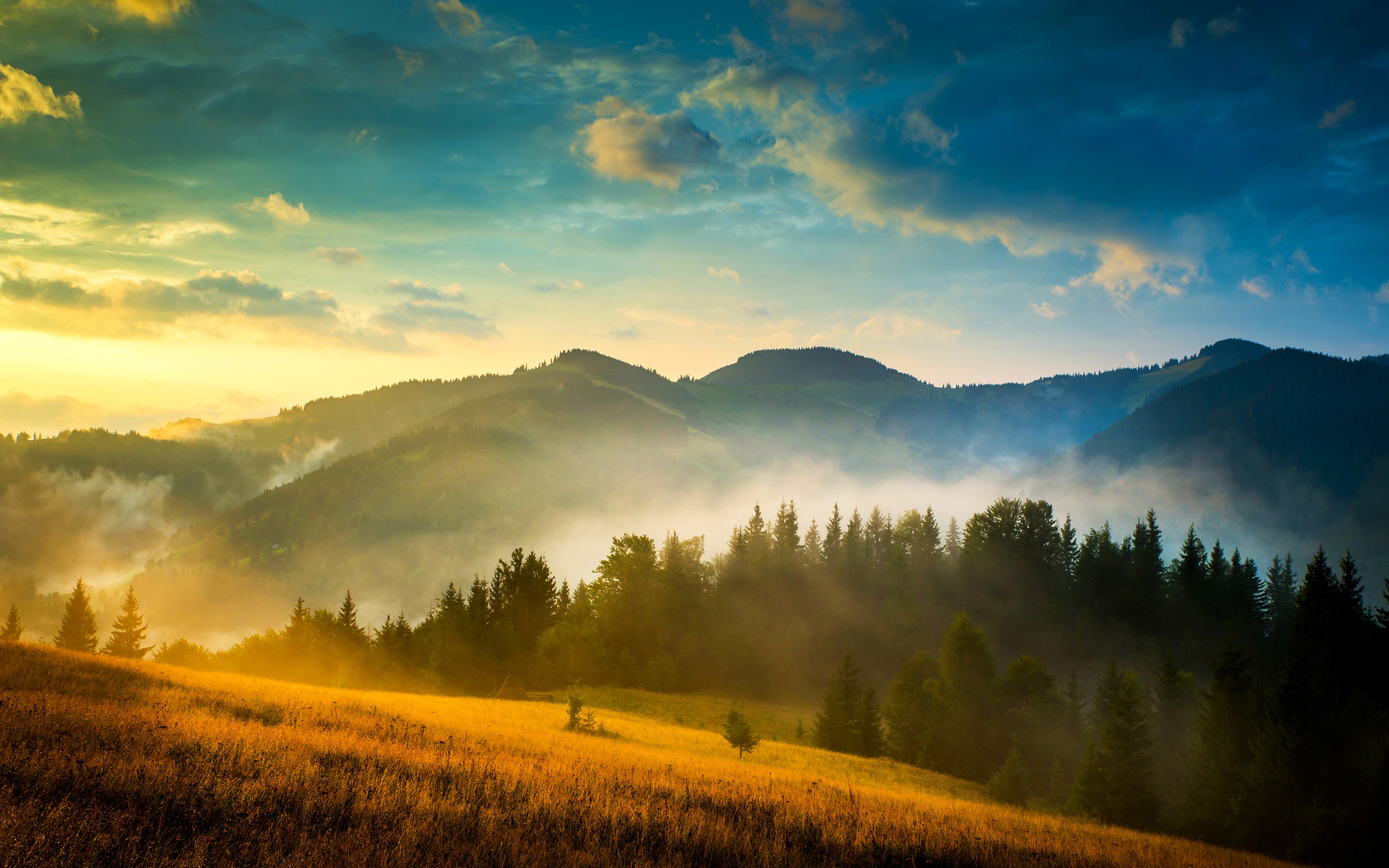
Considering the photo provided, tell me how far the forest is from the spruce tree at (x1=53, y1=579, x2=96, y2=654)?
0.32 meters

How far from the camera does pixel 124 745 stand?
39.9 ft

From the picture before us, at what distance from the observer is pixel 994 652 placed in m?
102

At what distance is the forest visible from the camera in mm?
41906

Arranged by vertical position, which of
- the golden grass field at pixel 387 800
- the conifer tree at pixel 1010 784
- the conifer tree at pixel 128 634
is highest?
the golden grass field at pixel 387 800

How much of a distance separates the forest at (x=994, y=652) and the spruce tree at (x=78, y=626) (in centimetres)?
32

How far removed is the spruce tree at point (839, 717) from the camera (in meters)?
57.8

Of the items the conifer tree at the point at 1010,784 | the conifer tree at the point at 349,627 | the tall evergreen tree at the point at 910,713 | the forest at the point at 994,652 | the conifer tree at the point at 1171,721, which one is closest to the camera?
the conifer tree at the point at 1010,784

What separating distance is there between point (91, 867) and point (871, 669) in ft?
354

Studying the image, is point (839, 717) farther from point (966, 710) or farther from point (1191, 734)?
point (1191, 734)

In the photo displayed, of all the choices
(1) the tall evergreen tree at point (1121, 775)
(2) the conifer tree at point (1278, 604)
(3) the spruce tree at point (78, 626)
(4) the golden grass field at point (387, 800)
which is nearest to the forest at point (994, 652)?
(1) the tall evergreen tree at point (1121, 775)

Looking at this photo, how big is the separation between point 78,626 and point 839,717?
86.3 m

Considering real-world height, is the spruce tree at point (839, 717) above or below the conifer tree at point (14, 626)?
below

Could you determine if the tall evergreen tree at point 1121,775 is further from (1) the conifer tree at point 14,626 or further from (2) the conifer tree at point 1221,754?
(1) the conifer tree at point 14,626

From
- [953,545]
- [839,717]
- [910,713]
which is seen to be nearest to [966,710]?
[910,713]
